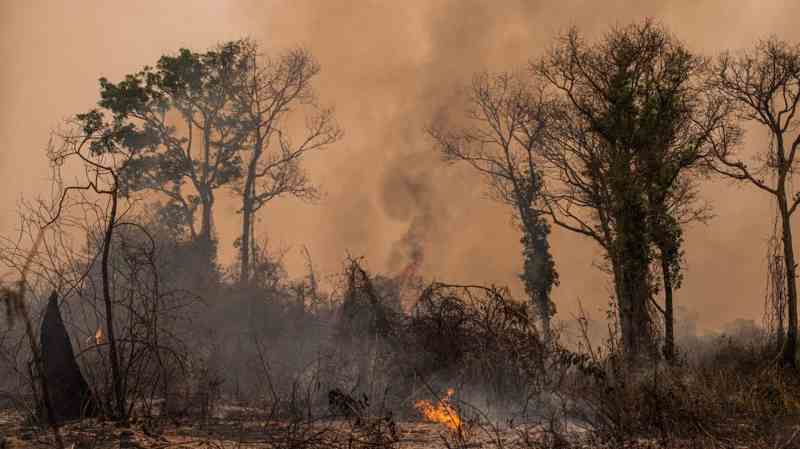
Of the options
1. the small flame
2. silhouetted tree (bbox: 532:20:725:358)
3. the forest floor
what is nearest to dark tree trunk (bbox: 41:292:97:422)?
the forest floor

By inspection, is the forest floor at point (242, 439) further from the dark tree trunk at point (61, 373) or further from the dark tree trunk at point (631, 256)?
the dark tree trunk at point (631, 256)

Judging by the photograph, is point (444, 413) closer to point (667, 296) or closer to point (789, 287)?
point (667, 296)

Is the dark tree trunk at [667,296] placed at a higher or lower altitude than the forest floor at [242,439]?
higher

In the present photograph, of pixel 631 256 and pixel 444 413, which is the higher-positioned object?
pixel 631 256

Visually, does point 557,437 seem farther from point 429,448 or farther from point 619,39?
point 619,39

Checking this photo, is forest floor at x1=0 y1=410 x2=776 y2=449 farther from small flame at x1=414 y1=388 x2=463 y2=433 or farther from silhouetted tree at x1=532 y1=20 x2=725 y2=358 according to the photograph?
silhouetted tree at x1=532 y1=20 x2=725 y2=358

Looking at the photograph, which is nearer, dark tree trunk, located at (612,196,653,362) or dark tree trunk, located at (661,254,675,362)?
dark tree trunk, located at (661,254,675,362)

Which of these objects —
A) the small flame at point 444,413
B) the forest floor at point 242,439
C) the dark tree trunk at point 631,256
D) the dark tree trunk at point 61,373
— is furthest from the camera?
the dark tree trunk at point 631,256

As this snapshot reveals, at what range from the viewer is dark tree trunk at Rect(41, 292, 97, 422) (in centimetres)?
944

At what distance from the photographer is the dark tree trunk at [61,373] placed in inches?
372

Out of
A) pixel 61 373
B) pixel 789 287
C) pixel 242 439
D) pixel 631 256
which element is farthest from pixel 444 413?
pixel 789 287

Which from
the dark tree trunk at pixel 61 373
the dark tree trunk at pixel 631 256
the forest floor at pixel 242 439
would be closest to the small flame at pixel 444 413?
the forest floor at pixel 242 439

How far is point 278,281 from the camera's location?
32156mm

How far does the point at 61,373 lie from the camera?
947 cm
